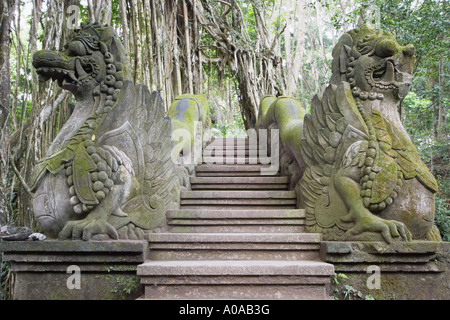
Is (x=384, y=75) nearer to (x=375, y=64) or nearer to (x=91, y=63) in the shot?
(x=375, y=64)

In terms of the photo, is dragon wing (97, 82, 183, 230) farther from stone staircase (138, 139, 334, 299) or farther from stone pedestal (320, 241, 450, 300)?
stone pedestal (320, 241, 450, 300)

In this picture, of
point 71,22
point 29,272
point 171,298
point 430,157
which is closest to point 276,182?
point 171,298

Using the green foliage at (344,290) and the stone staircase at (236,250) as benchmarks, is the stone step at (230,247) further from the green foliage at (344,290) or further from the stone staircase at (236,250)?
the green foliage at (344,290)

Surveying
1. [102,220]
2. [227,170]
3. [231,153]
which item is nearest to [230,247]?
[102,220]

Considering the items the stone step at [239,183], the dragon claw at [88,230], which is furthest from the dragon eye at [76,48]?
the stone step at [239,183]

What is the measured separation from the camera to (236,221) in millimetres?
3314

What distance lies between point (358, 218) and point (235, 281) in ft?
3.57

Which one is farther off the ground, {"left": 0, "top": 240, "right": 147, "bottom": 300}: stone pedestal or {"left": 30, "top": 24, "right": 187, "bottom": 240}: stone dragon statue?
{"left": 30, "top": 24, "right": 187, "bottom": 240}: stone dragon statue

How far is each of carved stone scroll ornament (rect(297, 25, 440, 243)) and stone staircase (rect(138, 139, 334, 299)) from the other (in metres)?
0.32

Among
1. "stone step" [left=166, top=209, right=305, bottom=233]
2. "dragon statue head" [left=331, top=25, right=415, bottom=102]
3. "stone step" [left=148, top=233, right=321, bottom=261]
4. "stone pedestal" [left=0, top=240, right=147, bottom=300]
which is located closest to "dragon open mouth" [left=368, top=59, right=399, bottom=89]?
"dragon statue head" [left=331, top=25, right=415, bottom=102]

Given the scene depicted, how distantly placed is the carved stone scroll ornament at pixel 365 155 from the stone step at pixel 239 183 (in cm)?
74

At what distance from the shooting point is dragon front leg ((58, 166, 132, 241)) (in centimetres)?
267

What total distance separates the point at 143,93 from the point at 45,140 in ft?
6.48

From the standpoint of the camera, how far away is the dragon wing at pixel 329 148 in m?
2.99
